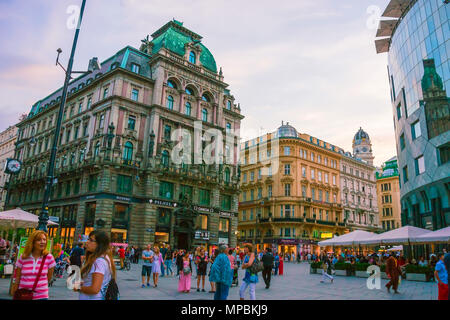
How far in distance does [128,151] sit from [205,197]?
1265cm

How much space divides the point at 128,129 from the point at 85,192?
30.3ft

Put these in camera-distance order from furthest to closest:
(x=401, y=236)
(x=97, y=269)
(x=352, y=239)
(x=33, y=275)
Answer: (x=352, y=239) < (x=401, y=236) < (x=33, y=275) < (x=97, y=269)

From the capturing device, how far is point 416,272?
20.1m

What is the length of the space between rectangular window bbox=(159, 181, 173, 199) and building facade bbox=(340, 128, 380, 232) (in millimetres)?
43230

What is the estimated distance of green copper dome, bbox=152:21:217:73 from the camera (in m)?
45.8

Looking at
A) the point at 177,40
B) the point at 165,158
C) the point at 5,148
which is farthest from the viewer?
the point at 5,148

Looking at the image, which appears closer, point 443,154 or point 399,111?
point 443,154

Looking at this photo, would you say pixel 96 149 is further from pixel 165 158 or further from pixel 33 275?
pixel 33 275

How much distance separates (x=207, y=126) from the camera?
47281 millimetres

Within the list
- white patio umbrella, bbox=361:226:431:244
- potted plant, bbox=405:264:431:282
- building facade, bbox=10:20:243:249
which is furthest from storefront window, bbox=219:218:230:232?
potted plant, bbox=405:264:431:282

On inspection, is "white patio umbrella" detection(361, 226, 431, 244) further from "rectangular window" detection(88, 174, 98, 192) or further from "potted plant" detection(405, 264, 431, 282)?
"rectangular window" detection(88, 174, 98, 192)

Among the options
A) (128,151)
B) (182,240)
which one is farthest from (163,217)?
(128,151)

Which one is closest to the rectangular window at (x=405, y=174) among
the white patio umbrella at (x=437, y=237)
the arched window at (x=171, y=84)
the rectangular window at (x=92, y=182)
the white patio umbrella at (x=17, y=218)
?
the white patio umbrella at (x=437, y=237)
